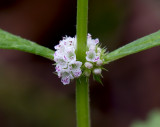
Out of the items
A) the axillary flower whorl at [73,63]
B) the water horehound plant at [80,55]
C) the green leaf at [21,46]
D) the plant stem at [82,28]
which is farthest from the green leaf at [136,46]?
the green leaf at [21,46]

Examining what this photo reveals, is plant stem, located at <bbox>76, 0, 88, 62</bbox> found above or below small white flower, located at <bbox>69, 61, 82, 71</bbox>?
above

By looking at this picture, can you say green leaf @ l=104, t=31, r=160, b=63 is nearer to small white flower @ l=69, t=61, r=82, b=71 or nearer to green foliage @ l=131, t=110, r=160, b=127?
small white flower @ l=69, t=61, r=82, b=71

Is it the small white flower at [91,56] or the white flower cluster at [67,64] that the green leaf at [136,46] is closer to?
the small white flower at [91,56]

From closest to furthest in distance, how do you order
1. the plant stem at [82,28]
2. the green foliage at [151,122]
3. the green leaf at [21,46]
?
1. the plant stem at [82,28]
2. the green leaf at [21,46]
3. the green foliage at [151,122]

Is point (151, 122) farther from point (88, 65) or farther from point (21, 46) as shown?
point (21, 46)

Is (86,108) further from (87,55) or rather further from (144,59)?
(144,59)

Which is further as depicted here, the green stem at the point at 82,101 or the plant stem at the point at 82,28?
the green stem at the point at 82,101

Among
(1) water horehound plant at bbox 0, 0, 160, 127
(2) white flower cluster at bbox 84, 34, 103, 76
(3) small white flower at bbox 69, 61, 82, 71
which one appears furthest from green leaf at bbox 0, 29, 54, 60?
(2) white flower cluster at bbox 84, 34, 103, 76

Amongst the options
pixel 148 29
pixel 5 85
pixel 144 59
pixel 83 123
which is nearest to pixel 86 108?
pixel 83 123
